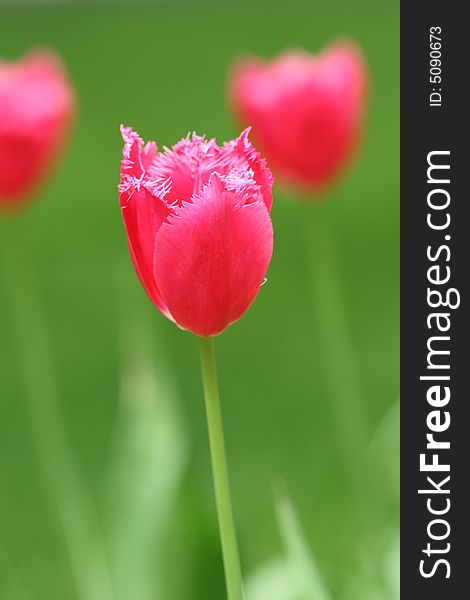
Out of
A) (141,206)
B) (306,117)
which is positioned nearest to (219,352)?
(306,117)

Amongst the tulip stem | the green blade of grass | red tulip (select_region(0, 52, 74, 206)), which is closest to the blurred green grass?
the green blade of grass

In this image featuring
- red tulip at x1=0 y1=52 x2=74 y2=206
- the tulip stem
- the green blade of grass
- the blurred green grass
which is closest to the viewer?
the tulip stem

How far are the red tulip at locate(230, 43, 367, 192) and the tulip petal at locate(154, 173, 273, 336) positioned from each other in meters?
0.85

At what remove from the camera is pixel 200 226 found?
0.58 metres

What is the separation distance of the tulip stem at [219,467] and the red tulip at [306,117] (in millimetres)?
876

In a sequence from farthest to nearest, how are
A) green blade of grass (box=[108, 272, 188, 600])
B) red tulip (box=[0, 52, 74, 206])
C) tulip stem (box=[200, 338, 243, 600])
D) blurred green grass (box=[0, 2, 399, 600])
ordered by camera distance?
blurred green grass (box=[0, 2, 399, 600]), red tulip (box=[0, 52, 74, 206]), green blade of grass (box=[108, 272, 188, 600]), tulip stem (box=[200, 338, 243, 600])

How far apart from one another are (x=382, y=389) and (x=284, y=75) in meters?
1.56

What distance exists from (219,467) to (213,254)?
0.10 meters

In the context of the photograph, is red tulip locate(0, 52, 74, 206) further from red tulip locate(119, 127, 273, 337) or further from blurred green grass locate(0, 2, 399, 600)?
red tulip locate(119, 127, 273, 337)

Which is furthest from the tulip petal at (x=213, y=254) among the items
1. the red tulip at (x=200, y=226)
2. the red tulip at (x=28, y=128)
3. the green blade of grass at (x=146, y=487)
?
the red tulip at (x=28, y=128)

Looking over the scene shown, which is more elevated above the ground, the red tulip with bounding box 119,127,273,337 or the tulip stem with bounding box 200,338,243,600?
the red tulip with bounding box 119,127,273,337

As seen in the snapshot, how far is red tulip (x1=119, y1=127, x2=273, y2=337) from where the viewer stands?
57 cm

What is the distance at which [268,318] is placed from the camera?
11.8ft

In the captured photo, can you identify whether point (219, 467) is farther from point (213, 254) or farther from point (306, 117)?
point (306, 117)
